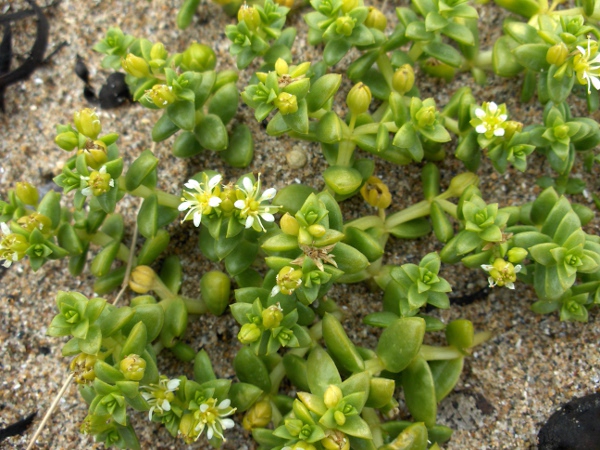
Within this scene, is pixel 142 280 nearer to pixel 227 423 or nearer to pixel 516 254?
pixel 227 423

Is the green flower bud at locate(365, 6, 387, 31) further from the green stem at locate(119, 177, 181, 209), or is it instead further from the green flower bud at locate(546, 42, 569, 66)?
the green stem at locate(119, 177, 181, 209)

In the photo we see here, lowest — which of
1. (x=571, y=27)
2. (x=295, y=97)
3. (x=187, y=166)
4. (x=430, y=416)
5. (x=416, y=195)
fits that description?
(x=430, y=416)

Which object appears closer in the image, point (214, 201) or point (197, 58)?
point (214, 201)

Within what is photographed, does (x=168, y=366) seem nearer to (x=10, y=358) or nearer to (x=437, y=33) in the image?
(x=10, y=358)

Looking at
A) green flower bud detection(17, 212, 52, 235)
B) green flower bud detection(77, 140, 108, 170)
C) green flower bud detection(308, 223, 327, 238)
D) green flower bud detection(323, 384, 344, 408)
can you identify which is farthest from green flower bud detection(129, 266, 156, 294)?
green flower bud detection(323, 384, 344, 408)

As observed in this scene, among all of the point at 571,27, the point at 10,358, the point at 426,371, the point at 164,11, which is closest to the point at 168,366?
the point at 10,358

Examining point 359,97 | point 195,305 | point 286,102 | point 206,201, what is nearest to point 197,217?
point 206,201
